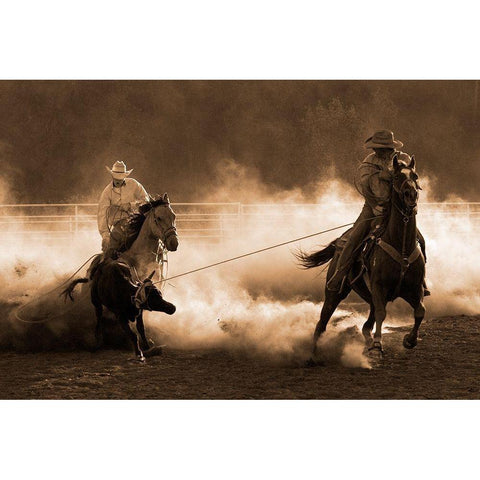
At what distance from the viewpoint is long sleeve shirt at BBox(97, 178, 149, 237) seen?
791 centimetres

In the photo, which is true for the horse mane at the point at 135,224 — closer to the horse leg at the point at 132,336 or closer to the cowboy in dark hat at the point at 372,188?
the horse leg at the point at 132,336

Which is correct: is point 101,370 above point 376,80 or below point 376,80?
below

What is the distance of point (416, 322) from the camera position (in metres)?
7.20

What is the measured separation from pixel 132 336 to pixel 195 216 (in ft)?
5.31

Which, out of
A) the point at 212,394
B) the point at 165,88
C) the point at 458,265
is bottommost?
the point at 212,394

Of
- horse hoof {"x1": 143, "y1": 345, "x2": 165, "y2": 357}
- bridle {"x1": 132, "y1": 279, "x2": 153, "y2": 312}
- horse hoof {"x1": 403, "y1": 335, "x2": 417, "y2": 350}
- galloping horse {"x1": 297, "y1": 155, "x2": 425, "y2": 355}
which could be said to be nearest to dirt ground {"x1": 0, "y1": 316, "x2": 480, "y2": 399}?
horse hoof {"x1": 143, "y1": 345, "x2": 165, "y2": 357}

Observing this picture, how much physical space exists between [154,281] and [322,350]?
60.9 inches

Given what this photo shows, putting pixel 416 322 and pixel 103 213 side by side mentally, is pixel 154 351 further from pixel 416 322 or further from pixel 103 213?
pixel 416 322

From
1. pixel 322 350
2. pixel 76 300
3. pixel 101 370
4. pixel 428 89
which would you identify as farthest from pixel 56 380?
pixel 428 89

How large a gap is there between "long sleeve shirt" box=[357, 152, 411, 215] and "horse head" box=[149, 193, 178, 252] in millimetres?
1605

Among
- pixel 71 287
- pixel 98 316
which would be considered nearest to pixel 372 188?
pixel 98 316

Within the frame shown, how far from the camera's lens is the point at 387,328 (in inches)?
300

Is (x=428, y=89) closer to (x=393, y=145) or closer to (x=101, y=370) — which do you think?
(x=393, y=145)

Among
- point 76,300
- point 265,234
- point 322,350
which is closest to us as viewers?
point 322,350
